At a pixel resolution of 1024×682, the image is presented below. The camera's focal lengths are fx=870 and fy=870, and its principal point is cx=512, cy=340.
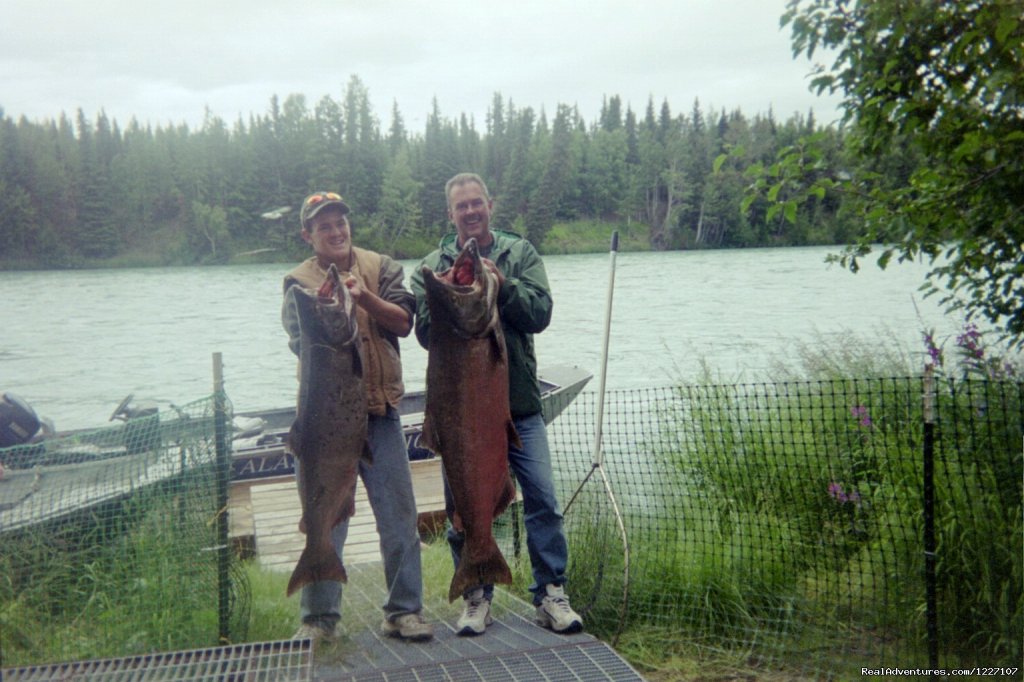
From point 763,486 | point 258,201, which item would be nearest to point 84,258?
point 258,201

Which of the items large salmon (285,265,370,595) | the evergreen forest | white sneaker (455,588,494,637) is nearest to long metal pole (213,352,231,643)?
large salmon (285,265,370,595)

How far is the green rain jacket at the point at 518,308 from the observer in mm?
3768

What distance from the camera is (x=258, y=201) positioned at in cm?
3903

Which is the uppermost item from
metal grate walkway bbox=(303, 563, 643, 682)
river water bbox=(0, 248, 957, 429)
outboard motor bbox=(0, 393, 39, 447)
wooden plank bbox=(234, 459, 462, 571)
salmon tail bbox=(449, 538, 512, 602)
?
salmon tail bbox=(449, 538, 512, 602)

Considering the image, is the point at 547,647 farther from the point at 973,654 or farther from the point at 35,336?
the point at 35,336

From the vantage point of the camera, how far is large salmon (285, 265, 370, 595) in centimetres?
336

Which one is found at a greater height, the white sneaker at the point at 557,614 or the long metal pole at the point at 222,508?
the long metal pole at the point at 222,508

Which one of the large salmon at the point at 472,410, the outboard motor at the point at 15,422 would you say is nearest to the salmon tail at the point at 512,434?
the large salmon at the point at 472,410

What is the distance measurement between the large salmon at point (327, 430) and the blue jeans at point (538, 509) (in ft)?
2.32

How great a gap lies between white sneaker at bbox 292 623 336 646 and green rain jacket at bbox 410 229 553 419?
1.30 m

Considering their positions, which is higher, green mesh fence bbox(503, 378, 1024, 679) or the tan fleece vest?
the tan fleece vest

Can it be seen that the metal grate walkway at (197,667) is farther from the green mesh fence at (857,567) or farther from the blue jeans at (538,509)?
the green mesh fence at (857,567)

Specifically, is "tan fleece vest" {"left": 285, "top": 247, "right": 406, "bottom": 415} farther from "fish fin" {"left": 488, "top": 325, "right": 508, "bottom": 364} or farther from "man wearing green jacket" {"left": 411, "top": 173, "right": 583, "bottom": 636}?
"fish fin" {"left": 488, "top": 325, "right": 508, "bottom": 364}

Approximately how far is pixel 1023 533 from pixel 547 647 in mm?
2134
